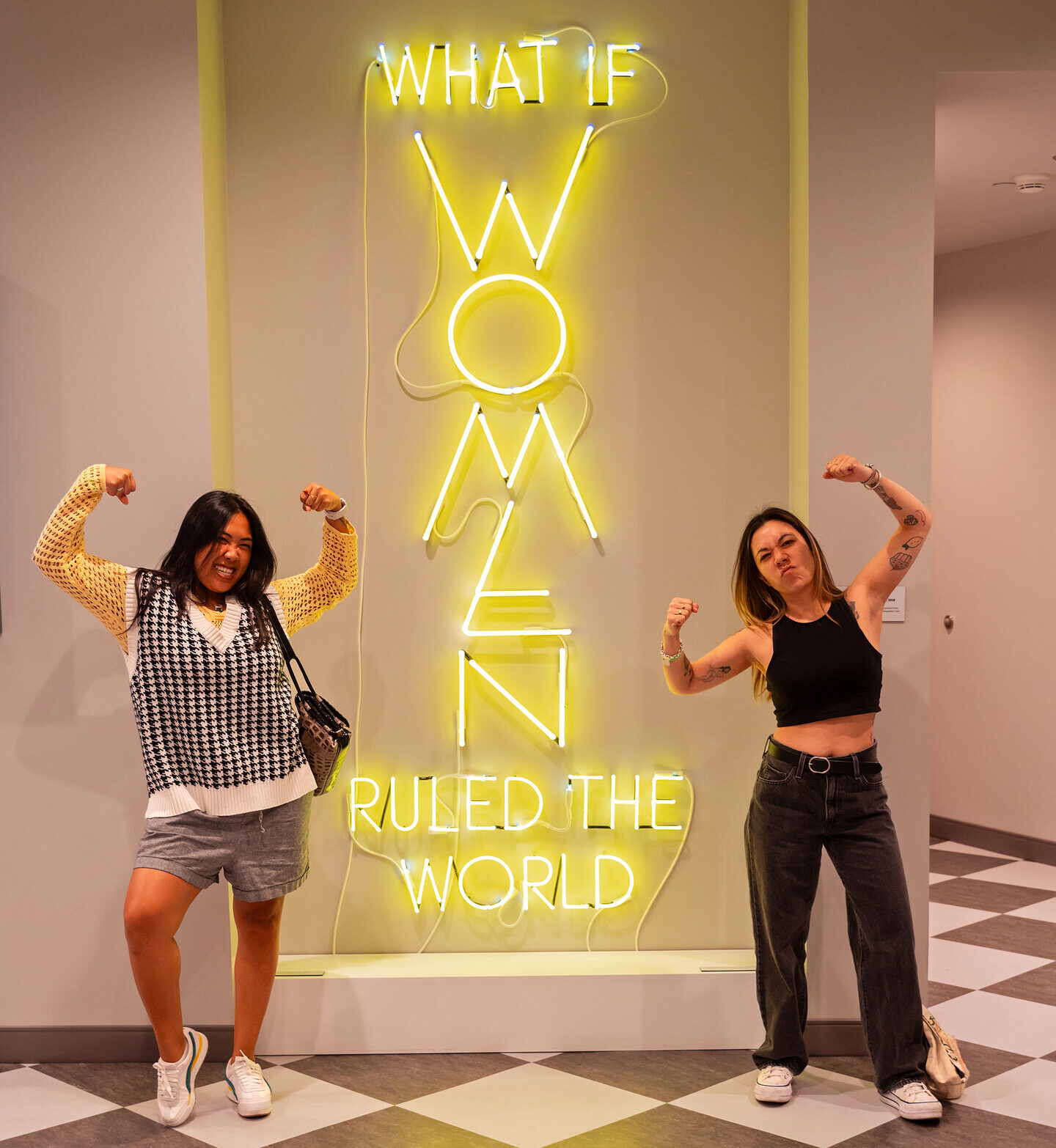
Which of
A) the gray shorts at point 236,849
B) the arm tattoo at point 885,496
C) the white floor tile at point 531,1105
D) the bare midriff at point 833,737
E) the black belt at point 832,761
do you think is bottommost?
the white floor tile at point 531,1105

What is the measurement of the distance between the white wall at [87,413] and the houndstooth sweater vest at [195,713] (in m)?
0.46

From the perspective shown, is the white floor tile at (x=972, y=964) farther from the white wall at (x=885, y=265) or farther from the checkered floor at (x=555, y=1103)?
the white wall at (x=885, y=265)

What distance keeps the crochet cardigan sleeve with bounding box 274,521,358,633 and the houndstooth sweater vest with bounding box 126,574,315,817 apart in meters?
Answer: 0.25

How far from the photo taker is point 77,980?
10.7ft

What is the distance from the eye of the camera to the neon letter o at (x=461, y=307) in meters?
3.52

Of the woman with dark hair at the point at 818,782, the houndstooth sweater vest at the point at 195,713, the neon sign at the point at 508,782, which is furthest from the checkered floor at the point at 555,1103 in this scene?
the houndstooth sweater vest at the point at 195,713

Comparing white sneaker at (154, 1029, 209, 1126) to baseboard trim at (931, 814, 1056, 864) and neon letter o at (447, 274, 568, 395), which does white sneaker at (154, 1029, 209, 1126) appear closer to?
neon letter o at (447, 274, 568, 395)

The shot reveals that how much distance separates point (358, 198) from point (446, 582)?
1170 mm

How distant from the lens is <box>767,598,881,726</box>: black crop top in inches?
112

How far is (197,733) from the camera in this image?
283 cm

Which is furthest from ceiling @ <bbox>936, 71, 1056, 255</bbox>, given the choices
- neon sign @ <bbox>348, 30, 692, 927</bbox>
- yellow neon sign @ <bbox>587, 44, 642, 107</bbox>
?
neon sign @ <bbox>348, 30, 692, 927</bbox>

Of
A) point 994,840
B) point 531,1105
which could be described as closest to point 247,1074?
point 531,1105

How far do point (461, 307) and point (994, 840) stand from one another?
3804 millimetres

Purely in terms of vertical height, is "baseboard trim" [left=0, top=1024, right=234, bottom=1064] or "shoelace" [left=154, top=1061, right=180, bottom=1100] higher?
"shoelace" [left=154, top=1061, right=180, bottom=1100]
